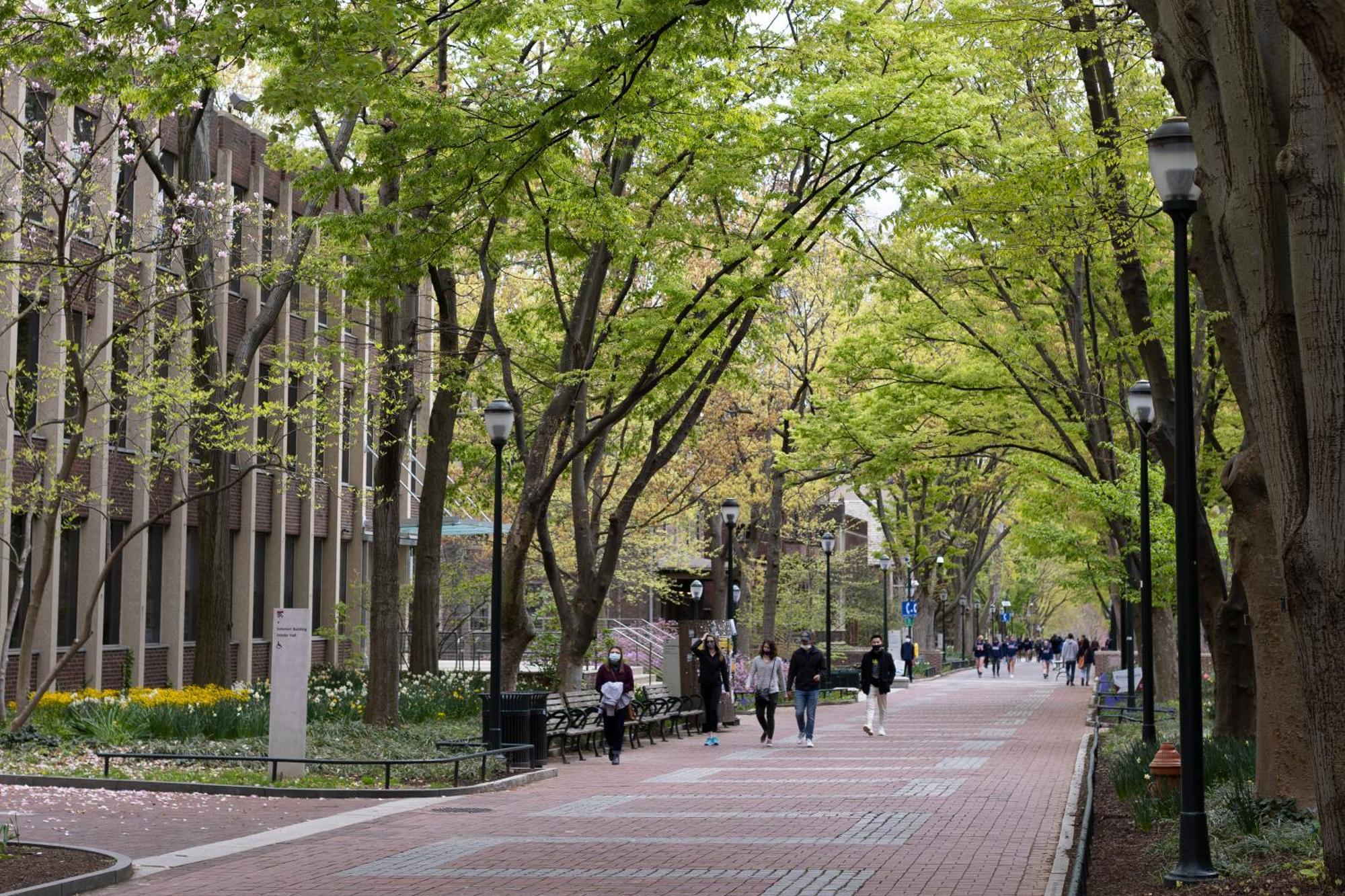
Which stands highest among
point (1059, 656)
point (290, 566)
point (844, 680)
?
point (290, 566)

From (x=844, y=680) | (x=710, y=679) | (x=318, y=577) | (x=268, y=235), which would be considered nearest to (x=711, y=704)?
(x=710, y=679)

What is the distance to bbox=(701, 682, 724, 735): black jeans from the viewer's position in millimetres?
26859

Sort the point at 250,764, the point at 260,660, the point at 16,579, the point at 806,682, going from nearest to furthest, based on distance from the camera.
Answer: the point at 250,764, the point at 806,682, the point at 16,579, the point at 260,660

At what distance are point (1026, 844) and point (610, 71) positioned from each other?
23.7 ft

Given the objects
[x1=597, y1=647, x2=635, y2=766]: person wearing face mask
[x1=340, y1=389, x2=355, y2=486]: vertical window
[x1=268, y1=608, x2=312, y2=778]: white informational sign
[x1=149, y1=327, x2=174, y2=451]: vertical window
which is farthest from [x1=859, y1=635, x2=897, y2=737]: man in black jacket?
[x1=149, y1=327, x2=174, y2=451]: vertical window

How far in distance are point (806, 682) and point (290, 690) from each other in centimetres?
988

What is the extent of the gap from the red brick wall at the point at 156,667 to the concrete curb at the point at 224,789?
15776mm

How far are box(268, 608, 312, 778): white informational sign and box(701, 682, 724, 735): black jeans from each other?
9.89 m

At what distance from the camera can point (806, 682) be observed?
25.4 meters

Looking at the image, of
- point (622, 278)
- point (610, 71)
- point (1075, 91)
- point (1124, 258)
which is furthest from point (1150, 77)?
point (610, 71)

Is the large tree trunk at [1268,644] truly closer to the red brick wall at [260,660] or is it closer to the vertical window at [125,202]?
the vertical window at [125,202]

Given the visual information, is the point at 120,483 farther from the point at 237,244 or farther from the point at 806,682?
the point at 806,682

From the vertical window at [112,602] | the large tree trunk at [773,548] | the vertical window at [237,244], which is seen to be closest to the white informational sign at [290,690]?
the vertical window at [237,244]

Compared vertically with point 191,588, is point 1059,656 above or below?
below
